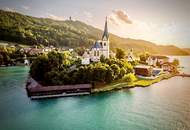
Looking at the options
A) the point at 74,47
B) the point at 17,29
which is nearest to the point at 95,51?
the point at 74,47

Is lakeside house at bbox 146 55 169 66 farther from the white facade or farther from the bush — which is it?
the white facade

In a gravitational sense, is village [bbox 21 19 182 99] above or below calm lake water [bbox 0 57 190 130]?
above

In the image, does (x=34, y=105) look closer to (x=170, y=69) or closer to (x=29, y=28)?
(x=29, y=28)

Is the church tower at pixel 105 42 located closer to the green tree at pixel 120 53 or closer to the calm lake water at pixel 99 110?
the green tree at pixel 120 53

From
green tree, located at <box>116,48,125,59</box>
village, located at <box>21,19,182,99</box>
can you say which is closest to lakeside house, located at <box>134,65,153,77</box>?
village, located at <box>21,19,182,99</box>

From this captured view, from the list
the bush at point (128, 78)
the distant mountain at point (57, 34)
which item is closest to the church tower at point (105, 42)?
the distant mountain at point (57, 34)

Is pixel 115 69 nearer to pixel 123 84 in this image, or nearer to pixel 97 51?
pixel 123 84
